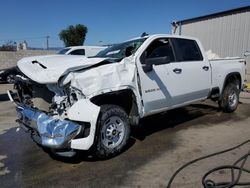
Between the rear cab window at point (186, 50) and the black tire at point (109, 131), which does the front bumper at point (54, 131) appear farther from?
the rear cab window at point (186, 50)

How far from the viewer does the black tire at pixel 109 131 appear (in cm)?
420

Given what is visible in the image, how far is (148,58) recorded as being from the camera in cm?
506

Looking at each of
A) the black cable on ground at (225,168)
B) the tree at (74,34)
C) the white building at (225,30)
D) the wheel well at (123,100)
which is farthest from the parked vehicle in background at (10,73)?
the tree at (74,34)

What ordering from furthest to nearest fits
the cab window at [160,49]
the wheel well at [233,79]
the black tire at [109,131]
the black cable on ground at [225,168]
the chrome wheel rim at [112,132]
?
the wheel well at [233,79] → the cab window at [160,49] → the chrome wheel rim at [112,132] → the black tire at [109,131] → the black cable on ground at [225,168]

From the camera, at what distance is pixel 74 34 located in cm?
2903

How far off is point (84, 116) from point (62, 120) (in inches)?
13.4

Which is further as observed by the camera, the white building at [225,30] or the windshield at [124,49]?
the white building at [225,30]

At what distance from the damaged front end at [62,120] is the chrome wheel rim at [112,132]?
0.38 metres

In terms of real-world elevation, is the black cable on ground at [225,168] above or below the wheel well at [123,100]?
below

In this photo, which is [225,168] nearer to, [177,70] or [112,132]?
[112,132]

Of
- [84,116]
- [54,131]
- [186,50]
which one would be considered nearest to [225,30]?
[186,50]

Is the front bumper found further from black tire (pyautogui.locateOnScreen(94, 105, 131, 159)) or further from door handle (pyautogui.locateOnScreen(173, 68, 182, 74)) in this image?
door handle (pyautogui.locateOnScreen(173, 68, 182, 74))

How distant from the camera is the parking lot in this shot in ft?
12.4

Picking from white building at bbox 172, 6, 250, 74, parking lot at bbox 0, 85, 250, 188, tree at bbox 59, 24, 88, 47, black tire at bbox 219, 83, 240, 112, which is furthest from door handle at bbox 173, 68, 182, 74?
tree at bbox 59, 24, 88, 47
